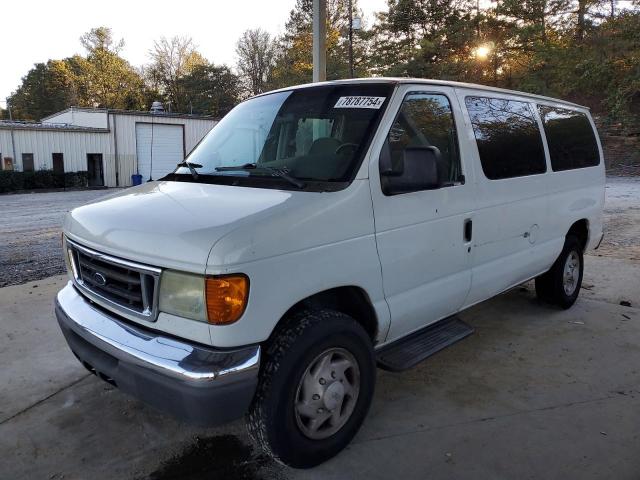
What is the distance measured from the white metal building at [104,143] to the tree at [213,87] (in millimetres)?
23846

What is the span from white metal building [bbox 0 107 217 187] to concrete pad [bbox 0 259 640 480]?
26.4 m

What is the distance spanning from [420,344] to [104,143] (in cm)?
3033

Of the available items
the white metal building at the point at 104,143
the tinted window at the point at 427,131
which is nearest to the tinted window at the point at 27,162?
the white metal building at the point at 104,143

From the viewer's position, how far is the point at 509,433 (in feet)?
10.2

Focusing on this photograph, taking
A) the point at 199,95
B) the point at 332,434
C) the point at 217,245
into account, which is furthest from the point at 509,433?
the point at 199,95

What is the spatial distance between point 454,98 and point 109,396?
3.20m

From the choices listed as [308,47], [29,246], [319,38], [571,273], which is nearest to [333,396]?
[571,273]

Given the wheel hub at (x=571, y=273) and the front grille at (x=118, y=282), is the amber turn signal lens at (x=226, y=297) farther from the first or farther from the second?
the wheel hub at (x=571, y=273)

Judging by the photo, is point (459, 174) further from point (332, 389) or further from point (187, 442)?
point (187, 442)

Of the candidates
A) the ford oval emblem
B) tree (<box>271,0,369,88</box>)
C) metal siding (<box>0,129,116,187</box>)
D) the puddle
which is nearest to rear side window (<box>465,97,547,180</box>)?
the puddle

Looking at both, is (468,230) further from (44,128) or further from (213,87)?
(213,87)

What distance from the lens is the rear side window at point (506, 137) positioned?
3.78m

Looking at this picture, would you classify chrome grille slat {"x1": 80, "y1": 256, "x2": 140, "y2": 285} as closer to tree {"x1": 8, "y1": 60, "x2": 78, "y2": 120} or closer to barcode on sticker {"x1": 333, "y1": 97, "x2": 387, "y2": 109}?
barcode on sticker {"x1": 333, "y1": 97, "x2": 387, "y2": 109}

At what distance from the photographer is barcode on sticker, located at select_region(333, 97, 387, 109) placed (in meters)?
3.10
